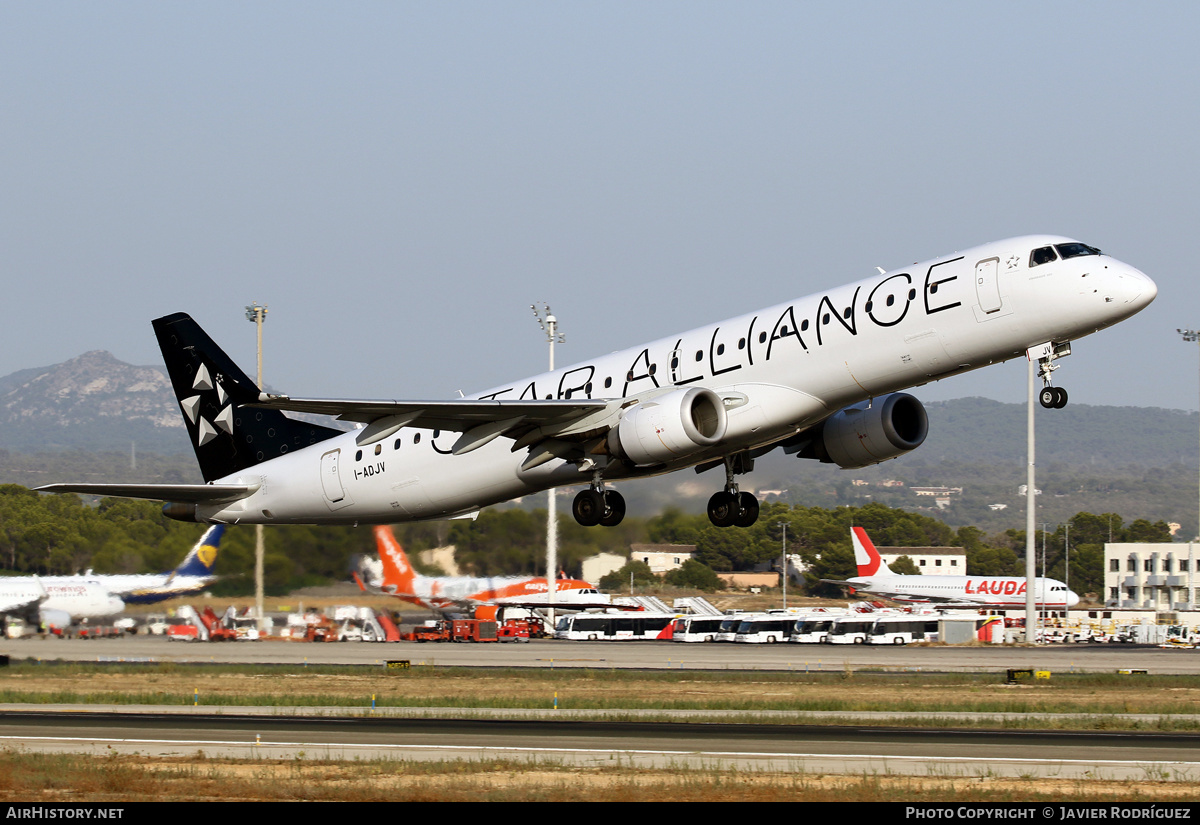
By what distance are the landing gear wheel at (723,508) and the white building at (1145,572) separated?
111 m

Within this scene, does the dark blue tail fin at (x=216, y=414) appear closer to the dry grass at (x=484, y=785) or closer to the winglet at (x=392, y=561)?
the winglet at (x=392, y=561)

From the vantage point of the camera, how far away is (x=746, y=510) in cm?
3619

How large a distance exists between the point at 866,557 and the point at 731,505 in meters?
80.6

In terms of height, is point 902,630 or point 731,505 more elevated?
point 731,505

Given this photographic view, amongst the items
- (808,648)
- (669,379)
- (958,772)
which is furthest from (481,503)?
(808,648)

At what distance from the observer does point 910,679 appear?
49.9 metres

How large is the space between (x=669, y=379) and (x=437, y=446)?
7291 mm

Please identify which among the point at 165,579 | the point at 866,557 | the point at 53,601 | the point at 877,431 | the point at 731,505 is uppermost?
the point at 877,431

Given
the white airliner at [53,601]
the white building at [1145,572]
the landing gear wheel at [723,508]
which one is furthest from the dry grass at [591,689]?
the white building at [1145,572]

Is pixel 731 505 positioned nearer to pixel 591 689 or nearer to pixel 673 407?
pixel 673 407

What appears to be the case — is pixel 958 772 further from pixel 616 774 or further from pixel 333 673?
pixel 333 673

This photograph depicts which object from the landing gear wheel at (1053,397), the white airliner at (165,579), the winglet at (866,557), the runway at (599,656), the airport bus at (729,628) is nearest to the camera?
the landing gear wheel at (1053,397)

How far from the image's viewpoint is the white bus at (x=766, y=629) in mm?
76812

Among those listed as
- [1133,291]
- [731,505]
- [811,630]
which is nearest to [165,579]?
[731,505]
